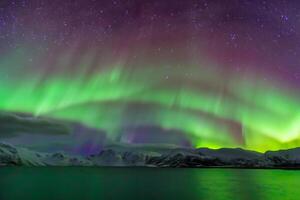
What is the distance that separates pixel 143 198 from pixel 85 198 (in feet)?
38.0

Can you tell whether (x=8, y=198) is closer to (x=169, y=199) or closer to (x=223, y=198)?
(x=169, y=199)

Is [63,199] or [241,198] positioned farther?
[241,198]

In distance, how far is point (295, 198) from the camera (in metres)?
73.1

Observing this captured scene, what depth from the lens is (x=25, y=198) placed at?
68.3m

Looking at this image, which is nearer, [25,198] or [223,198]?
→ [25,198]

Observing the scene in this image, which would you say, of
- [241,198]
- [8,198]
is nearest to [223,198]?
[241,198]

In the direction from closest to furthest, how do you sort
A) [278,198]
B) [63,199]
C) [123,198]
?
[63,199] → [123,198] → [278,198]

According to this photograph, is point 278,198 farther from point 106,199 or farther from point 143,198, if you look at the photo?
point 106,199

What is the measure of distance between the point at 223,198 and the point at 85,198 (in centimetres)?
2762

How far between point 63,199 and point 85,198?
5.96m

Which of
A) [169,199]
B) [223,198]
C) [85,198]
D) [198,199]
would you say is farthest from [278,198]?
[85,198]

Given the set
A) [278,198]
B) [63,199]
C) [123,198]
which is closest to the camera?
[63,199]

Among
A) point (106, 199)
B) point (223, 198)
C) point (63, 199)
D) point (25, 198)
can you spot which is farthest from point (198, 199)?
point (25, 198)

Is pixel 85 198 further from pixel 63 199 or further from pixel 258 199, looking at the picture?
pixel 258 199
